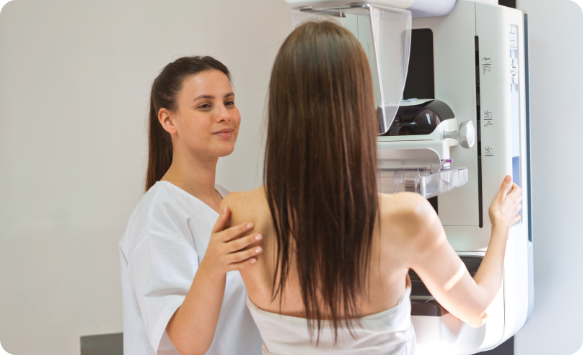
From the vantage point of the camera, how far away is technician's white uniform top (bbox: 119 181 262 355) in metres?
0.94

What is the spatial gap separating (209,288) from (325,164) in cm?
32

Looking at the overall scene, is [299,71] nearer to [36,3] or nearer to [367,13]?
[367,13]

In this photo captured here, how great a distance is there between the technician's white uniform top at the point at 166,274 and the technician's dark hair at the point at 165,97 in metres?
0.17

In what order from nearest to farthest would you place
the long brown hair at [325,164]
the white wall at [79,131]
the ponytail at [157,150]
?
the long brown hair at [325,164] → the ponytail at [157,150] → the white wall at [79,131]

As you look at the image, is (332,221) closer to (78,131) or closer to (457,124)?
(457,124)

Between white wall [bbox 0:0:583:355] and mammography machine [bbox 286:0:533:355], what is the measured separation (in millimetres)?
545

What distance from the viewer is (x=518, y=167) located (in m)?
1.19

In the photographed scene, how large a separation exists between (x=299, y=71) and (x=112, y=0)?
1.21 m

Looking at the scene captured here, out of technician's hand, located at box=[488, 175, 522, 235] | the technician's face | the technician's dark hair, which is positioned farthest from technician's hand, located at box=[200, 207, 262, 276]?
technician's hand, located at box=[488, 175, 522, 235]

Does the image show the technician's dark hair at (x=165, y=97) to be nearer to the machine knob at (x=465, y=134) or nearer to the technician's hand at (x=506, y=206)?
the machine knob at (x=465, y=134)

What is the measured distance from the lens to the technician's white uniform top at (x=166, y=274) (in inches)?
36.9

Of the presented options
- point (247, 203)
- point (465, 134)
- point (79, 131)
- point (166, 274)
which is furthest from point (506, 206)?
point (79, 131)

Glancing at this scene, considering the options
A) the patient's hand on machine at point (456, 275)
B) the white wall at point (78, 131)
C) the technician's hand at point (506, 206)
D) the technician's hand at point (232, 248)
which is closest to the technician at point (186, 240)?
the technician's hand at point (232, 248)

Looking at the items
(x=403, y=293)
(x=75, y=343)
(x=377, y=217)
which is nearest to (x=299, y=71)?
(x=377, y=217)
